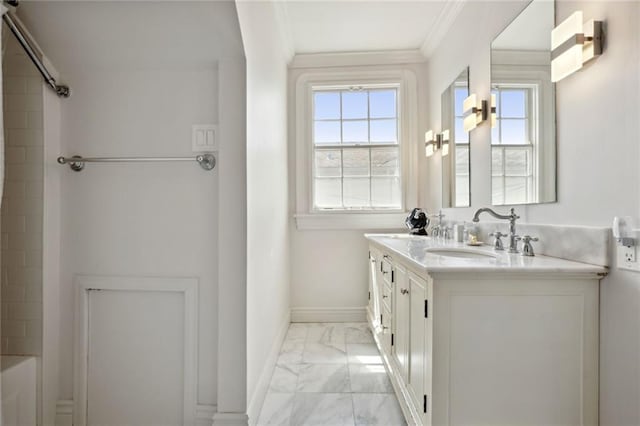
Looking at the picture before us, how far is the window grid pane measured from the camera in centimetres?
318

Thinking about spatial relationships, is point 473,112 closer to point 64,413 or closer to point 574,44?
point 574,44

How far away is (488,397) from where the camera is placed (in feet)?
3.73

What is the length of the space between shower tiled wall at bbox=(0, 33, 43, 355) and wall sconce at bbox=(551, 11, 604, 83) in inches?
83.2

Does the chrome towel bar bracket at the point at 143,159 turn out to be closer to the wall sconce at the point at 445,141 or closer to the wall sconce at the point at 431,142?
the wall sconce at the point at 445,141

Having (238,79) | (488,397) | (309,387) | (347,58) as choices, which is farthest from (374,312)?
(347,58)

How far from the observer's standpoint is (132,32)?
130 cm

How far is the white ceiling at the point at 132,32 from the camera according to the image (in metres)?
1.24

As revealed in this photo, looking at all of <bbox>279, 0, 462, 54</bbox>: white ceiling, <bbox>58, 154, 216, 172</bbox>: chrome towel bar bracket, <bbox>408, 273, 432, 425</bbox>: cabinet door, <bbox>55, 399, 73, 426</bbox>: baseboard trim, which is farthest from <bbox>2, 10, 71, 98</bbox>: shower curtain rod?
<bbox>408, 273, 432, 425</bbox>: cabinet door

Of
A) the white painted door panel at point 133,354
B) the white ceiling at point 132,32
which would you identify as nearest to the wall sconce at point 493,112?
the white ceiling at point 132,32

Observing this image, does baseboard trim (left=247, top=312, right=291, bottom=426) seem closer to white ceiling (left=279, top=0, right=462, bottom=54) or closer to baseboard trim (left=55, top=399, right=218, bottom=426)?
baseboard trim (left=55, top=399, right=218, bottom=426)

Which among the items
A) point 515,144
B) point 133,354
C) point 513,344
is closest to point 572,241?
point 513,344

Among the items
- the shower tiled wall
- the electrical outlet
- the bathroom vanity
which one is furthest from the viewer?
the shower tiled wall

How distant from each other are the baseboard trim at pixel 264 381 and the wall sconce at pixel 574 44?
6.26 feet

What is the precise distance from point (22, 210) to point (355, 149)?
2486mm
